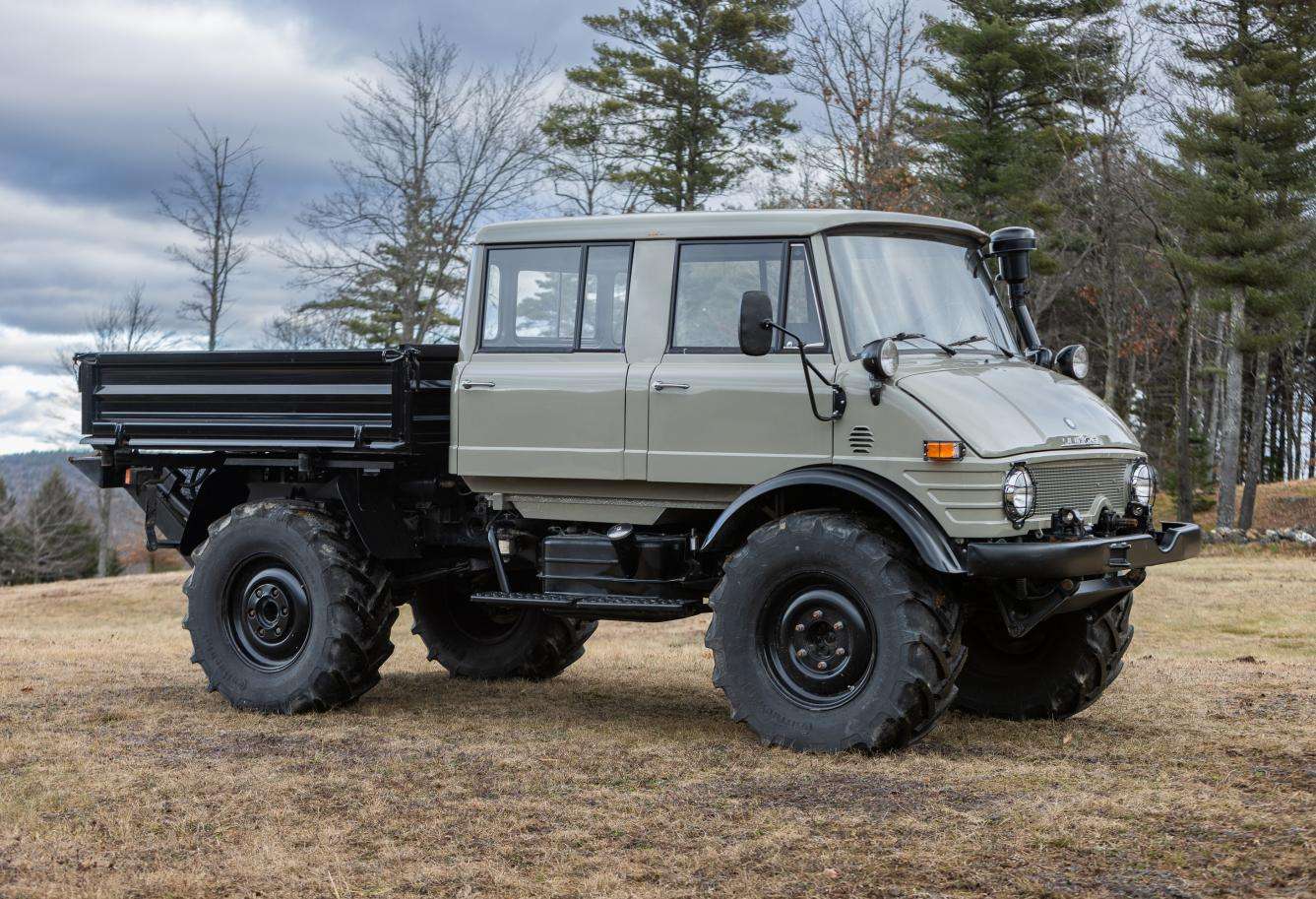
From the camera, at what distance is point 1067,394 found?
288 inches

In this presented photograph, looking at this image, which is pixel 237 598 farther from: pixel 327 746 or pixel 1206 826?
pixel 1206 826

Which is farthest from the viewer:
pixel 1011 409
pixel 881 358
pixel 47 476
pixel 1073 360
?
pixel 47 476

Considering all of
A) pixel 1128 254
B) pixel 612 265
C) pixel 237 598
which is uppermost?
pixel 1128 254

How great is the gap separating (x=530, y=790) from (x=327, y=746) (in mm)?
1653

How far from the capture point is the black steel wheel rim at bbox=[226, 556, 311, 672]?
339 inches

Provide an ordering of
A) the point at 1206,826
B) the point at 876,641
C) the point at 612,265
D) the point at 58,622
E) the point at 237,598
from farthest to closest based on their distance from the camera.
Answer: the point at 58,622
the point at 237,598
the point at 612,265
the point at 876,641
the point at 1206,826

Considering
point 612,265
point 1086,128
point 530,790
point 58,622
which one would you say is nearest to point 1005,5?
point 1086,128

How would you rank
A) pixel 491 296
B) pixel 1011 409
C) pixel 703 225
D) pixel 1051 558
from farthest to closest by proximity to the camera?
pixel 491 296 < pixel 703 225 < pixel 1011 409 < pixel 1051 558

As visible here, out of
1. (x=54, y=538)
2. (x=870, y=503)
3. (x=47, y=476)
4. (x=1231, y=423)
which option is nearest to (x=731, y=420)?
(x=870, y=503)

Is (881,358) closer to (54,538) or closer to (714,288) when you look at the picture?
(714,288)

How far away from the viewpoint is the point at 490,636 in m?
10.0

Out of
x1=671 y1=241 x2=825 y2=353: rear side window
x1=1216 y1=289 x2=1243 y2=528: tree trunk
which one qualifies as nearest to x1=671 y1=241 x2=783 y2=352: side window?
x1=671 y1=241 x2=825 y2=353: rear side window

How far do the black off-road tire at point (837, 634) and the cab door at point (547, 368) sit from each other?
3.74 ft

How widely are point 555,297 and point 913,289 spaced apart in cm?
208
